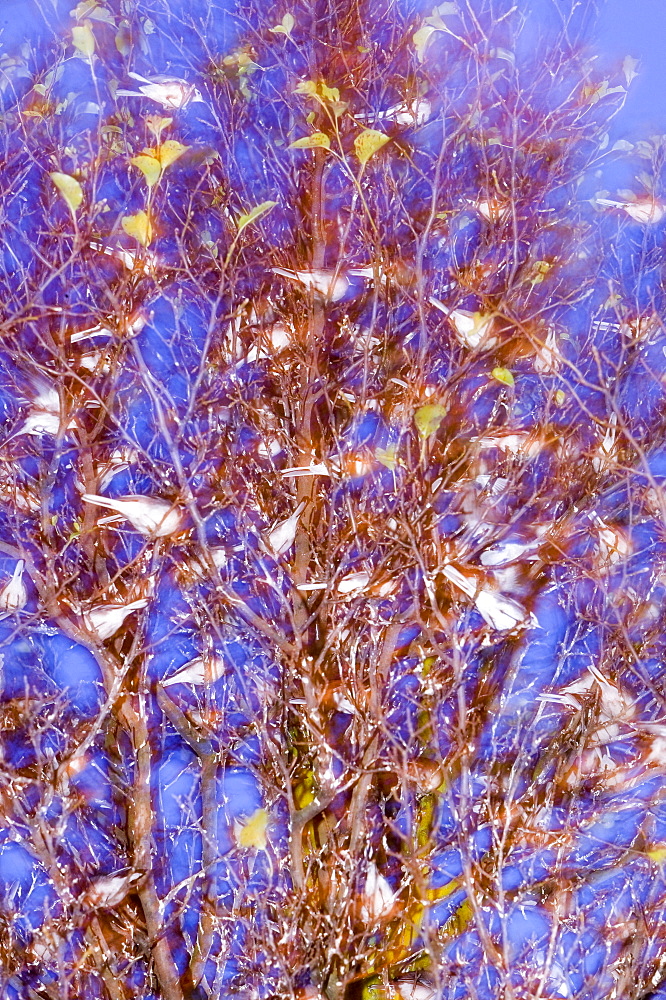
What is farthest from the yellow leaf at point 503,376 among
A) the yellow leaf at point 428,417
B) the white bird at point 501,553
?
the white bird at point 501,553

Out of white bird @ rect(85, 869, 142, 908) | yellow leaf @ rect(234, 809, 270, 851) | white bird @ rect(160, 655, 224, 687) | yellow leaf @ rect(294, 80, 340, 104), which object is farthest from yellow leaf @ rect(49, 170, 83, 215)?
white bird @ rect(85, 869, 142, 908)

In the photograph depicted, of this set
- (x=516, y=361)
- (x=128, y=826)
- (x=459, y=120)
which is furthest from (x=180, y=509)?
(x=459, y=120)

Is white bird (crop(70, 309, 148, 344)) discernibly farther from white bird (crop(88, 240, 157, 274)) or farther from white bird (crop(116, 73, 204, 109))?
white bird (crop(116, 73, 204, 109))

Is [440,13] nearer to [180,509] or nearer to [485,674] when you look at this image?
[180,509]

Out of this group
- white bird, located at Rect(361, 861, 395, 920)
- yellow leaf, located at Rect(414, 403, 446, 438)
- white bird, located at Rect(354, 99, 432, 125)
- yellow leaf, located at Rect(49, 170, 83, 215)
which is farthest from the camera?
white bird, located at Rect(354, 99, 432, 125)

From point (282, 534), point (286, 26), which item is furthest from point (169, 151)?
point (282, 534)

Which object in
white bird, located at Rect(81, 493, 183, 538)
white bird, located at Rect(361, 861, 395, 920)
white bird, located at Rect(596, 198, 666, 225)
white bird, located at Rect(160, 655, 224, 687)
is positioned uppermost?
white bird, located at Rect(596, 198, 666, 225)
